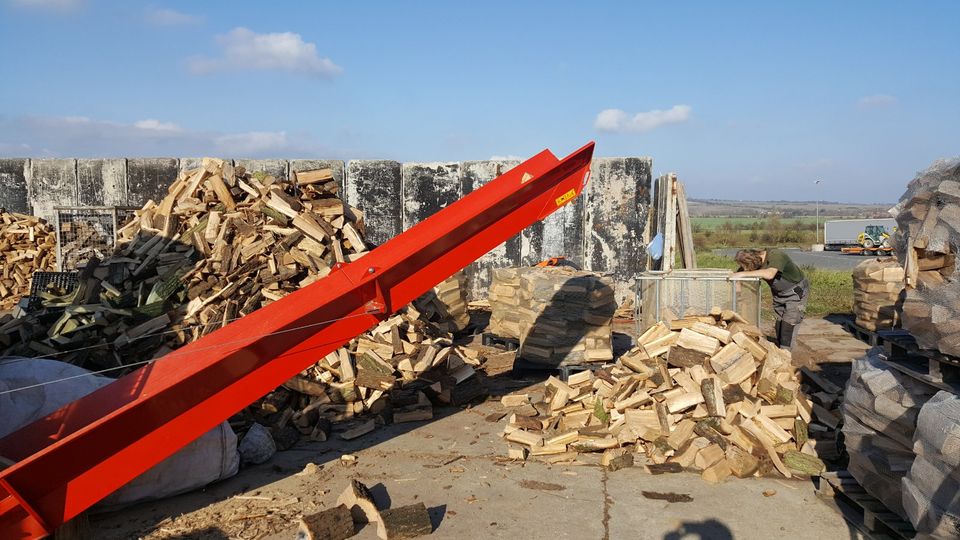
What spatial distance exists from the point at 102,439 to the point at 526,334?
5569mm

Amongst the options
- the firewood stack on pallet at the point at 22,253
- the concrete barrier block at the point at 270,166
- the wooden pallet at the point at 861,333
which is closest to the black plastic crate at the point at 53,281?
the firewood stack on pallet at the point at 22,253

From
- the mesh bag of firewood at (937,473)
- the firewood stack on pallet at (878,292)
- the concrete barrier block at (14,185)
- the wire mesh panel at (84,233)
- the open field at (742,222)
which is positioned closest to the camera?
the mesh bag of firewood at (937,473)

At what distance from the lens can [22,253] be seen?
12.0 m

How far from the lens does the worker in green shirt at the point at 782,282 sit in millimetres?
7805

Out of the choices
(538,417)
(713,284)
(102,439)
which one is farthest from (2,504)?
(713,284)

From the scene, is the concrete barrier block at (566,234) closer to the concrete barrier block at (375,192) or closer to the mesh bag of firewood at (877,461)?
the concrete barrier block at (375,192)

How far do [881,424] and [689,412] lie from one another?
203 cm

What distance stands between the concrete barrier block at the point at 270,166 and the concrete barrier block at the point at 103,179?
2.17 meters

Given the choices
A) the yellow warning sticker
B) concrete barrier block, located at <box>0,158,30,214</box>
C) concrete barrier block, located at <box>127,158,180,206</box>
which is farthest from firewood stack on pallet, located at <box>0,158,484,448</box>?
concrete barrier block, located at <box>0,158,30,214</box>

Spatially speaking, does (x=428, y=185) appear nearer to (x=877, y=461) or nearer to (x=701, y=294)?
(x=701, y=294)

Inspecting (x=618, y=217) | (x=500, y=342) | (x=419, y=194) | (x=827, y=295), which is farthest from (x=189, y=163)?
(x=827, y=295)

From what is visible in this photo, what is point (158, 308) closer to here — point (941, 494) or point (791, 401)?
point (791, 401)

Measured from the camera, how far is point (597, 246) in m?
13.8

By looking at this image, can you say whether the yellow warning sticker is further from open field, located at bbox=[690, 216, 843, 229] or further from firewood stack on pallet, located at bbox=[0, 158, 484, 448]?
open field, located at bbox=[690, 216, 843, 229]
